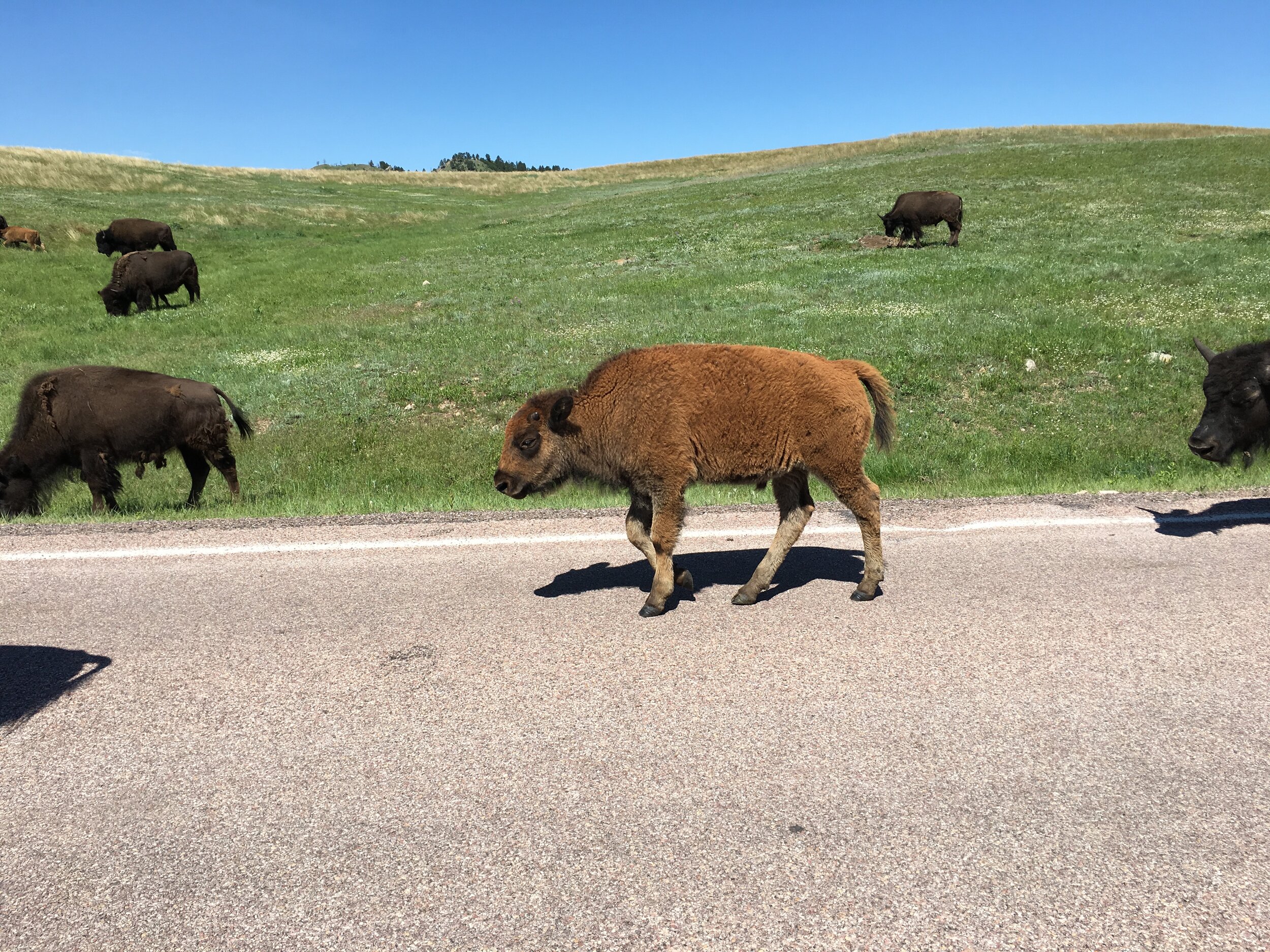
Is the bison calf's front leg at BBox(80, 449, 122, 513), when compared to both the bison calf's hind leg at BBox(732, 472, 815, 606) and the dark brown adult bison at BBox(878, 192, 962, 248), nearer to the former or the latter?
the bison calf's hind leg at BBox(732, 472, 815, 606)

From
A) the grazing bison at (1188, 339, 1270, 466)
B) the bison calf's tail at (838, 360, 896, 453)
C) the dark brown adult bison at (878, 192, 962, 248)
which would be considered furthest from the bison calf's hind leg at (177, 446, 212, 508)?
the dark brown adult bison at (878, 192, 962, 248)

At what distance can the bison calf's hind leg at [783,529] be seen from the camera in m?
5.73

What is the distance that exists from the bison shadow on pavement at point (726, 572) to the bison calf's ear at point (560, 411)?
3.68ft

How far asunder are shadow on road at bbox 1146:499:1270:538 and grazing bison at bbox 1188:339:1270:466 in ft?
1.42

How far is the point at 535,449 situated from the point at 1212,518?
574 centimetres

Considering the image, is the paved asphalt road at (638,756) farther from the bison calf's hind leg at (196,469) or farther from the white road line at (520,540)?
the bison calf's hind leg at (196,469)

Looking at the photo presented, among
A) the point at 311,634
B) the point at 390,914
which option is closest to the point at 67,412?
the point at 311,634

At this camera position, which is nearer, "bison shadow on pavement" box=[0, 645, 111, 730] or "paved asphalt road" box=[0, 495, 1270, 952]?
"paved asphalt road" box=[0, 495, 1270, 952]

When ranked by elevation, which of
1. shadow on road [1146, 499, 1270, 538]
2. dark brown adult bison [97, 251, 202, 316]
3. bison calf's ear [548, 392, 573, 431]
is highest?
dark brown adult bison [97, 251, 202, 316]

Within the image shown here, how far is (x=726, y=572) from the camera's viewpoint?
6.54m

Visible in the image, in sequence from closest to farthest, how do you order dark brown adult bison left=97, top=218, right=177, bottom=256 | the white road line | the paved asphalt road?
1. the paved asphalt road
2. the white road line
3. dark brown adult bison left=97, top=218, right=177, bottom=256

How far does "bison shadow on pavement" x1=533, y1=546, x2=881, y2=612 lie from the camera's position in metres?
6.09

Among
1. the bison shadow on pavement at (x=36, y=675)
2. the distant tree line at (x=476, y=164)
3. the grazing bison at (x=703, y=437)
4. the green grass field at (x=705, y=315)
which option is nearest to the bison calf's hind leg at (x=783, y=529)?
the grazing bison at (x=703, y=437)

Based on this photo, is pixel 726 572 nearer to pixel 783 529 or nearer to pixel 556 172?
pixel 783 529
